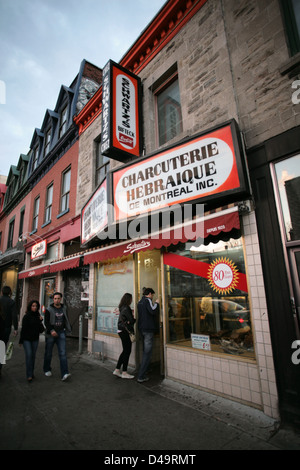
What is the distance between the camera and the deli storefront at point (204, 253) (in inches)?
153

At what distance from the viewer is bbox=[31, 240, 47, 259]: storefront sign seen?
12.0 meters

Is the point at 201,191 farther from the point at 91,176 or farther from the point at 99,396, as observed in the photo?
the point at 91,176

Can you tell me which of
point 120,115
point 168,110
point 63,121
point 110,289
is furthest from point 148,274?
point 63,121

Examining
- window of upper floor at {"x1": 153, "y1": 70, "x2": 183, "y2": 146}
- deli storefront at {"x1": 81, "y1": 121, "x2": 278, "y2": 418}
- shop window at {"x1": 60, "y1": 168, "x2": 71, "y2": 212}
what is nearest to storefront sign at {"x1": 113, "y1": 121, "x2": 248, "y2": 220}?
deli storefront at {"x1": 81, "y1": 121, "x2": 278, "y2": 418}

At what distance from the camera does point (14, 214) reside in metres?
Answer: 18.2

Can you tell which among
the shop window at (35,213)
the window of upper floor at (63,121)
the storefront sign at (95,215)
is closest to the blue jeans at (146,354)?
the storefront sign at (95,215)

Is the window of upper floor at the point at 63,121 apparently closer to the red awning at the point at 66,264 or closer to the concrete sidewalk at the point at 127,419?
the red awning at the point at 66,264

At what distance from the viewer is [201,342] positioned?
15.3 feet

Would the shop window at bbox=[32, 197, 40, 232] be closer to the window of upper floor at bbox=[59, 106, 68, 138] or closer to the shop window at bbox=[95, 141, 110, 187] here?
the window of upper floor at bbox=[59, 106, 68, 138]

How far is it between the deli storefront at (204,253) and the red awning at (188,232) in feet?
0.06

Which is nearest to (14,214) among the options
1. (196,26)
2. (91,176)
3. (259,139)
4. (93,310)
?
(91,176)

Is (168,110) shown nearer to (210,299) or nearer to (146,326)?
(210,299)

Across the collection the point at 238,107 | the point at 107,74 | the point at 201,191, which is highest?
the point at 107,74

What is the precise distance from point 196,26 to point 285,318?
6.64 meters
